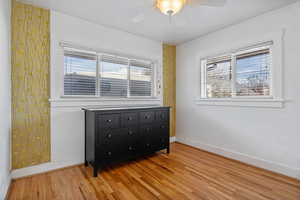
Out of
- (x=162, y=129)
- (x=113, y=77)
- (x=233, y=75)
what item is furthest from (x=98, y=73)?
(x=233, y=75)

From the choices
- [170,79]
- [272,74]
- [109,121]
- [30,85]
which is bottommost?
[109,121]

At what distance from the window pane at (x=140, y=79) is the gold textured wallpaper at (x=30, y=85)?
155 centimetres

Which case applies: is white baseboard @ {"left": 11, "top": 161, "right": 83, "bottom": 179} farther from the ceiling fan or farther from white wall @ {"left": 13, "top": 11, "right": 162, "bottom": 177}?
the ceiling fan

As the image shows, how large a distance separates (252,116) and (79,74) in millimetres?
3042

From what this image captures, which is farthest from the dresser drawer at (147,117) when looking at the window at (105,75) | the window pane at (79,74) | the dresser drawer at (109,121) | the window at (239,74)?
the window at (239,74)

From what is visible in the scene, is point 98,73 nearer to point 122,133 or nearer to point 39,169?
point 122,133

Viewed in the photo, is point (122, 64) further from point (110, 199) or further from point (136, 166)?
point (110, 199)

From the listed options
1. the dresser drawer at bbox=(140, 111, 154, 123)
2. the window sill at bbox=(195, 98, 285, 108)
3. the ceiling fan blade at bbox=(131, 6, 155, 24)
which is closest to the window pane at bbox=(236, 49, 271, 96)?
the window sill at bbox=(195, 98, 285, 108)

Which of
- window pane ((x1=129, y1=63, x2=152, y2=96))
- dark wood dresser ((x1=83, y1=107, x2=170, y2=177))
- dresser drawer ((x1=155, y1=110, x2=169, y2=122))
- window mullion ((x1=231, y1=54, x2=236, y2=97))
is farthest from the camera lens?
window pane ((x1=129, y1=63, x2=152, y2=96))

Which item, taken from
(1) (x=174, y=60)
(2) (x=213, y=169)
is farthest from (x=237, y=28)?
(2) (x=213, y=169)

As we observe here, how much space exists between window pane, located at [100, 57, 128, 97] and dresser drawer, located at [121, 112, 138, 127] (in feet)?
2.30

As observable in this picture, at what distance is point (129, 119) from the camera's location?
255cm

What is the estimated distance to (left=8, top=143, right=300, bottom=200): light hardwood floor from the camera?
1.77 meters

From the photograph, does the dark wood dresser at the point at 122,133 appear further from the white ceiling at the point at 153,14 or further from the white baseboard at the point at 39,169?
the white ceiling at the point at 153,14
